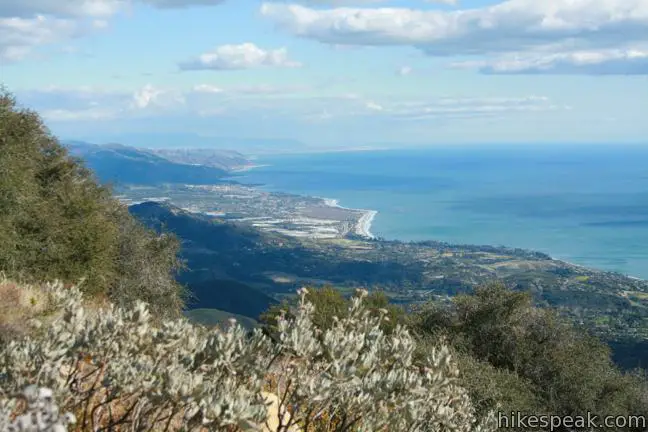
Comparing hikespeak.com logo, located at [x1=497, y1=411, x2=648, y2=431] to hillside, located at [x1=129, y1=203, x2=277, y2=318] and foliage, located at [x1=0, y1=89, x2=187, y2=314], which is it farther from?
hillside, located at [x1=129, y1=203, x2=277, y2=318]

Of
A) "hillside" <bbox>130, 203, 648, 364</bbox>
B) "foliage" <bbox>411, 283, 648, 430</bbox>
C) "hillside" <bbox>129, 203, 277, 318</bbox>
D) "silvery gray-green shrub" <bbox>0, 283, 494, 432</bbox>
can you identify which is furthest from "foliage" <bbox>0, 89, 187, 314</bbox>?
"hillside" <bbox>129, 203, 277, 318</bbox>

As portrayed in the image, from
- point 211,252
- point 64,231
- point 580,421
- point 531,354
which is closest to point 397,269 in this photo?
point 211,252

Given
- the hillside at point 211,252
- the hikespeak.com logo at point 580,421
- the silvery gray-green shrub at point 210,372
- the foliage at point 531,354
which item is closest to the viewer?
the silvery gray-green shrub at point 210,372

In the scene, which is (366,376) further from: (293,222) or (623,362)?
(293,222)

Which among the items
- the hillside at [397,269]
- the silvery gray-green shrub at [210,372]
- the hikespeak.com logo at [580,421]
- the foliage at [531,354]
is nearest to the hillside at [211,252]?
the hillside at [397,269]

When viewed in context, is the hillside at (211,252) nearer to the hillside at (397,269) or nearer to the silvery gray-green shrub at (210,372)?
the hillside at (397,269)

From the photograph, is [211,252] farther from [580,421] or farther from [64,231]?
[580,421]

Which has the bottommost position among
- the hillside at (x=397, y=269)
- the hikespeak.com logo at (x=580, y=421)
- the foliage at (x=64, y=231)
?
the hillside at (x=397, y=269)
